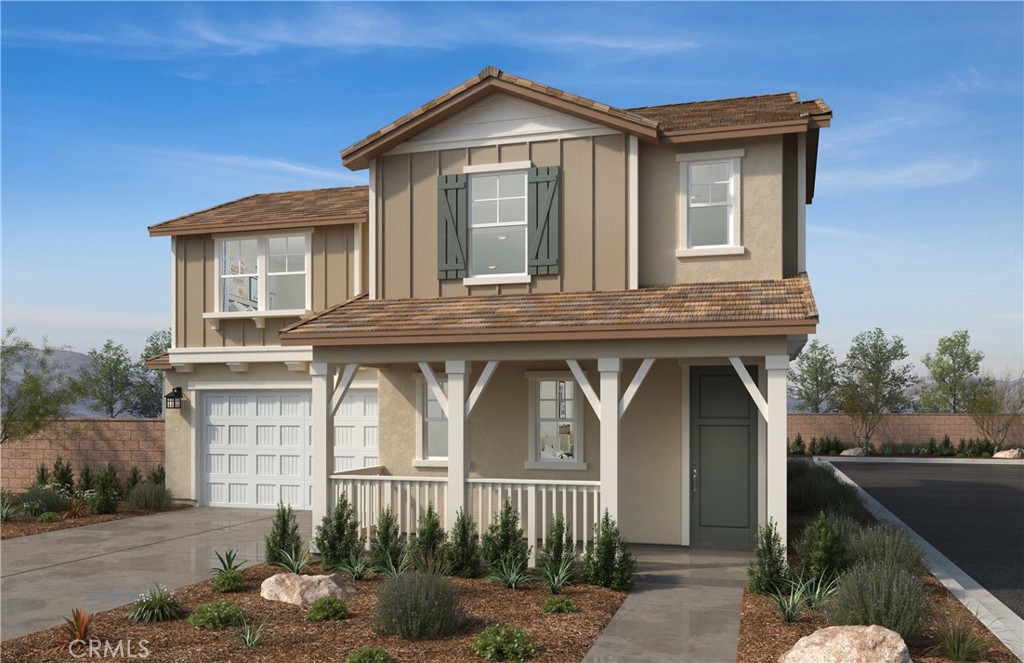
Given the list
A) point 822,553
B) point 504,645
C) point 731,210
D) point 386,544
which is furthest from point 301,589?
point 731,210

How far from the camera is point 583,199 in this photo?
1273 cm

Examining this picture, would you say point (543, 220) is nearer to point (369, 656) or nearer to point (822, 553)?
point (822, 553)

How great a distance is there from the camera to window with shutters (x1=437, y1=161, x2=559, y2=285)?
13.1 metres

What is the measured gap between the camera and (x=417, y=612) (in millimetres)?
7949

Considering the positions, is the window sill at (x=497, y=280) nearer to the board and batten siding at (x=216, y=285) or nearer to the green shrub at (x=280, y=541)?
the board and batten siding at (x=216, y=285)

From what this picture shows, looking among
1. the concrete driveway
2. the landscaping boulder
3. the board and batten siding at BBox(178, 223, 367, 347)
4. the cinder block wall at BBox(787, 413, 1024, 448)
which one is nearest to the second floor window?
the board and batten siding at BBox(178, 223, 367, 347)

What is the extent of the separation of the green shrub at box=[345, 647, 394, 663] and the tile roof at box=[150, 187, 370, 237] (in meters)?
9.71

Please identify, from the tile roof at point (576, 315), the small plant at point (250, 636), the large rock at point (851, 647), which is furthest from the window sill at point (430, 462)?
the large rock at point (851, 647)

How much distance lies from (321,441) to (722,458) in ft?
18.5

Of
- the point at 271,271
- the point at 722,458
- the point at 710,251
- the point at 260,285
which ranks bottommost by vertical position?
the point at 722,458

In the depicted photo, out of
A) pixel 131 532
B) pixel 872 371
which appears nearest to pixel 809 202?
pixel 131 532

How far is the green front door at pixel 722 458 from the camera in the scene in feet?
40.3

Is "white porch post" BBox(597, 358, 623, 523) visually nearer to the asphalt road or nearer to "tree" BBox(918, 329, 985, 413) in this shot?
the asphalt road

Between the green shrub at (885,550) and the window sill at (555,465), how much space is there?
4.01 m
